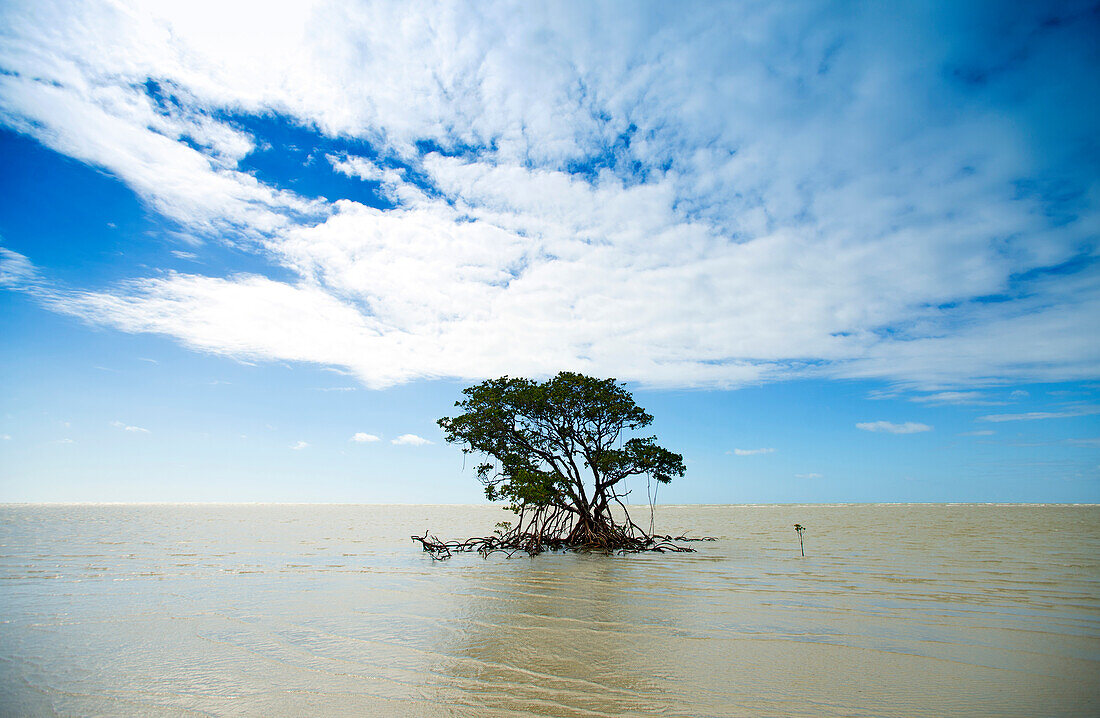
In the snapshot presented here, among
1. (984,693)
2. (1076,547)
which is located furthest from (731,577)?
(1076,547)

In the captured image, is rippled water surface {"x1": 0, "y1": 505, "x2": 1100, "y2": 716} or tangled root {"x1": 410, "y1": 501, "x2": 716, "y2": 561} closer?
rippled water surface {"x1": 0, "y1": 505, "x2": 1100, "y2": 716}

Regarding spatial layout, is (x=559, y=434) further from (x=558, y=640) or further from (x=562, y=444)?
(x=558, y=640)

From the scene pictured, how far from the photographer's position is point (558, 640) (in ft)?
25.0

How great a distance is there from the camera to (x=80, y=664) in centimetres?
661

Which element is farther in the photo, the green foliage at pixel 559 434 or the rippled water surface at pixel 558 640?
the green foliage at pixel 559 434

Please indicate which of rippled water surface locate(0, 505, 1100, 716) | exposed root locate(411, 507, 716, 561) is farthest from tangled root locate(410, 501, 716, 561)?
rippled water surface locate(0, 505, 1100, 716)

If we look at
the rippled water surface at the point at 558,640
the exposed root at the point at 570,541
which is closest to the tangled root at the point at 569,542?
the exposed root at the point at 570,541

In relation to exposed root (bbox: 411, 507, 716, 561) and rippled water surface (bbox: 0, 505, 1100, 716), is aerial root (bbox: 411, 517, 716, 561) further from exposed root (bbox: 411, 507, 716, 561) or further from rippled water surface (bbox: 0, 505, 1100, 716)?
rippled water surface (bbox: 0, 505, 1100, 716)

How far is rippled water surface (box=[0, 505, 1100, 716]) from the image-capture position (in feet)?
17.6

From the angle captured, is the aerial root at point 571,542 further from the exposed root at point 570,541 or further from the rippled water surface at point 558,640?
the rippled water surface at point 558,640

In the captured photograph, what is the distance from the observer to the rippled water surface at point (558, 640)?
536cm

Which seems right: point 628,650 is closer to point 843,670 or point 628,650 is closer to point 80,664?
point 843,670

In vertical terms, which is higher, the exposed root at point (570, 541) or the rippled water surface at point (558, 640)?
the exposed root at point (570, 541)

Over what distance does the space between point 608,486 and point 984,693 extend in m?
15.8
